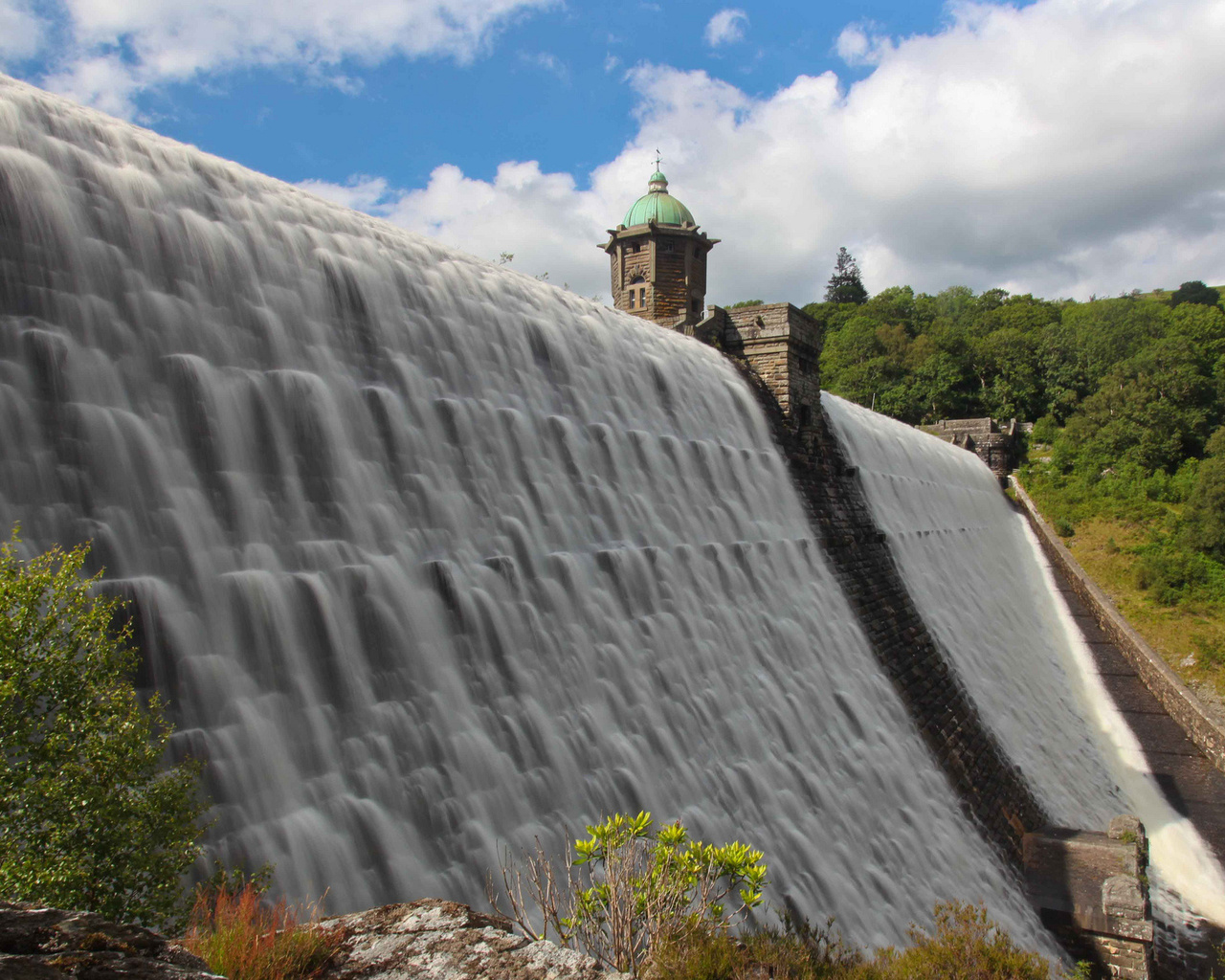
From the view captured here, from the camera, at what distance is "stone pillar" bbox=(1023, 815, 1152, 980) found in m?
9.54

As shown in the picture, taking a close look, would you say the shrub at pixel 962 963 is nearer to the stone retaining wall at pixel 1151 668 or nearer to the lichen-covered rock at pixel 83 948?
the lichen-covered rock at pixel 83 948

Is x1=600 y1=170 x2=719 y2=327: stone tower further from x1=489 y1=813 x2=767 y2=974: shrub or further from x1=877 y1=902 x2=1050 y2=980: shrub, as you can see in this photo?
x1=489 y1=813 x2=767 y2=974: shrub

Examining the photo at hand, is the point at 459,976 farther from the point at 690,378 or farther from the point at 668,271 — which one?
the point at 668,271

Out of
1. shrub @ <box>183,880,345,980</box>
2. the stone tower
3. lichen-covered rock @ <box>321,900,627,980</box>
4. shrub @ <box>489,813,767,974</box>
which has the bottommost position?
shrub @ <box>489,813,767,974</box>

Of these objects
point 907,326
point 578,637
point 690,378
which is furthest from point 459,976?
point 907,326

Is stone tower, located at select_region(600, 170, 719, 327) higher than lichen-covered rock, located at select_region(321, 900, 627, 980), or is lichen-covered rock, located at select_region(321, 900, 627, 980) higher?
stone tower, located at select_region(600, 170, 719, 327)

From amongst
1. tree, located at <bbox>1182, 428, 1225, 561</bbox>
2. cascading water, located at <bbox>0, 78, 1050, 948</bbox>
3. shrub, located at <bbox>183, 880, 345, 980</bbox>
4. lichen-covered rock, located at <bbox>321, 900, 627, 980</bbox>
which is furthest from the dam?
tree, located at <bbox>1182, 428, 1225, 561</bbox>

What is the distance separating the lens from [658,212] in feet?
119

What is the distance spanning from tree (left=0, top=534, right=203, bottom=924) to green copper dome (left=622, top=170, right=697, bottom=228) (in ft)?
117

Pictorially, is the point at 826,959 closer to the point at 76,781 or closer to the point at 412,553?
the point at 412,553

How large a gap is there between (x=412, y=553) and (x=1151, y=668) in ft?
81.1

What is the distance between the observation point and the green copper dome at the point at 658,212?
36.1 meters

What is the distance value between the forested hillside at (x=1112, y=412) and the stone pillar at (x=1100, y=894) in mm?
17662

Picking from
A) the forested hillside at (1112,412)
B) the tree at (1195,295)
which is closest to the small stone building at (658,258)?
the forested hillside at (1112,412)
